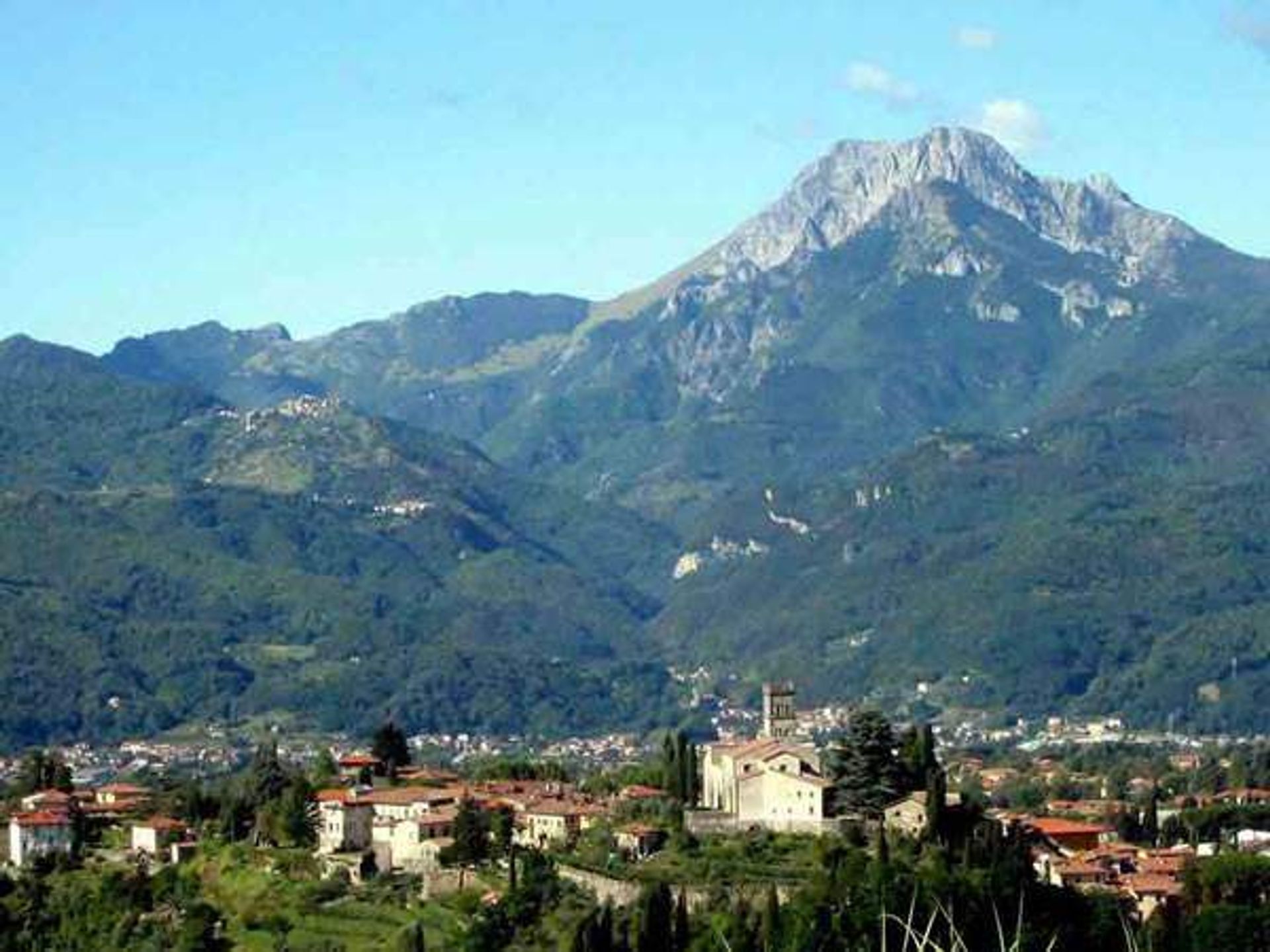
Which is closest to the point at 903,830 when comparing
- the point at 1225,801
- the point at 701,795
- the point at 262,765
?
the point at 701,795

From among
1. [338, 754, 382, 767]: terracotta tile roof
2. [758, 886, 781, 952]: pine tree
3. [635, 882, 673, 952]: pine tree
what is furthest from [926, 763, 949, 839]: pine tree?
[338, 754, 382, 767]: terracotta tile roof

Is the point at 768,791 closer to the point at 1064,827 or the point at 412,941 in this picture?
the point at 412,941

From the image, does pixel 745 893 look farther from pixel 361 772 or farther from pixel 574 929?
pixel 361 772

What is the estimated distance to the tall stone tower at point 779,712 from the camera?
130750 mm

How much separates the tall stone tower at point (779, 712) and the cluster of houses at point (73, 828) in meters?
23.9

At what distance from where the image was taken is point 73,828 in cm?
12381

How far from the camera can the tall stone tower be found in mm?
130750

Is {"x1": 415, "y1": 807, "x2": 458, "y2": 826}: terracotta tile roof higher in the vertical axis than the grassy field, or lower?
higher

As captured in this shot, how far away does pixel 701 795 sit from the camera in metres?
120

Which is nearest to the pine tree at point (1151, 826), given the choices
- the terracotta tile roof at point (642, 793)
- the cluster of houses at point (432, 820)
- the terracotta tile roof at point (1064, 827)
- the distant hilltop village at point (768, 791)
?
the terracotta tile roof at point (1064, 827)

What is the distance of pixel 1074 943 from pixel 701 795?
24731 mm

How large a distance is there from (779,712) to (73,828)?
28.7 m

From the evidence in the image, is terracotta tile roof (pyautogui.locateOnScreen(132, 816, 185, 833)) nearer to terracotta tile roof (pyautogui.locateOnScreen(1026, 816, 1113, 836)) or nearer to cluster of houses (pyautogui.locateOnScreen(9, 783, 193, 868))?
cluster of houses (pyautogui.locateOnScreen(9, 783, 193, 868))

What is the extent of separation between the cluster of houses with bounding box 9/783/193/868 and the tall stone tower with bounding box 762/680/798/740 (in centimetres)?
2391
